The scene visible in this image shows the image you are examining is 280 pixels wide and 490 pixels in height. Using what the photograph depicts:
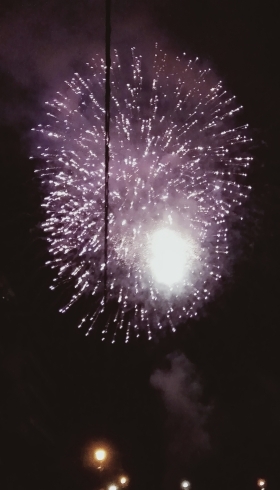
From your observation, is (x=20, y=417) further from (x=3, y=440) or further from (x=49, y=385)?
(x=49, y=385)

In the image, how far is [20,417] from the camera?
1520cm

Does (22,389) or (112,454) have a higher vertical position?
(112,454)

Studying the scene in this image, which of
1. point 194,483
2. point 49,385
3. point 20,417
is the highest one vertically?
point 194,483

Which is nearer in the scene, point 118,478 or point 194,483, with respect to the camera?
point 118,478

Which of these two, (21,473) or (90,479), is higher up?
(90,479)

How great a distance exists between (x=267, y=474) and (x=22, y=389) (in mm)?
30908

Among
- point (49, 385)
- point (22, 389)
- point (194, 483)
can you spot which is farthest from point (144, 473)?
point (22, 389)

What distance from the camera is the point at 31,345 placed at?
58.4ft

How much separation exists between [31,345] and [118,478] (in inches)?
425

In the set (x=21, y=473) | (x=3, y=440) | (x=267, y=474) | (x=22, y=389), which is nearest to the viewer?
(x=3, y=440)

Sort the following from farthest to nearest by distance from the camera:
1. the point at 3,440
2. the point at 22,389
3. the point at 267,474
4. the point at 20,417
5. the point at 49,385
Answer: the point at 267,474 < the point at 49,385 < the point at 22,389 < the point at 20,417 < the point at 3,440

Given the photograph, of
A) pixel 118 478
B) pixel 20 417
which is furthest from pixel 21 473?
pixel 118 478

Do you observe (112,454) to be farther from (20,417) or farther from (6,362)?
(6,362)

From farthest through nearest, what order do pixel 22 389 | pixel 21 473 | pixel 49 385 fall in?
pixel 49 385
pixel 22 389
pixel 21 473
